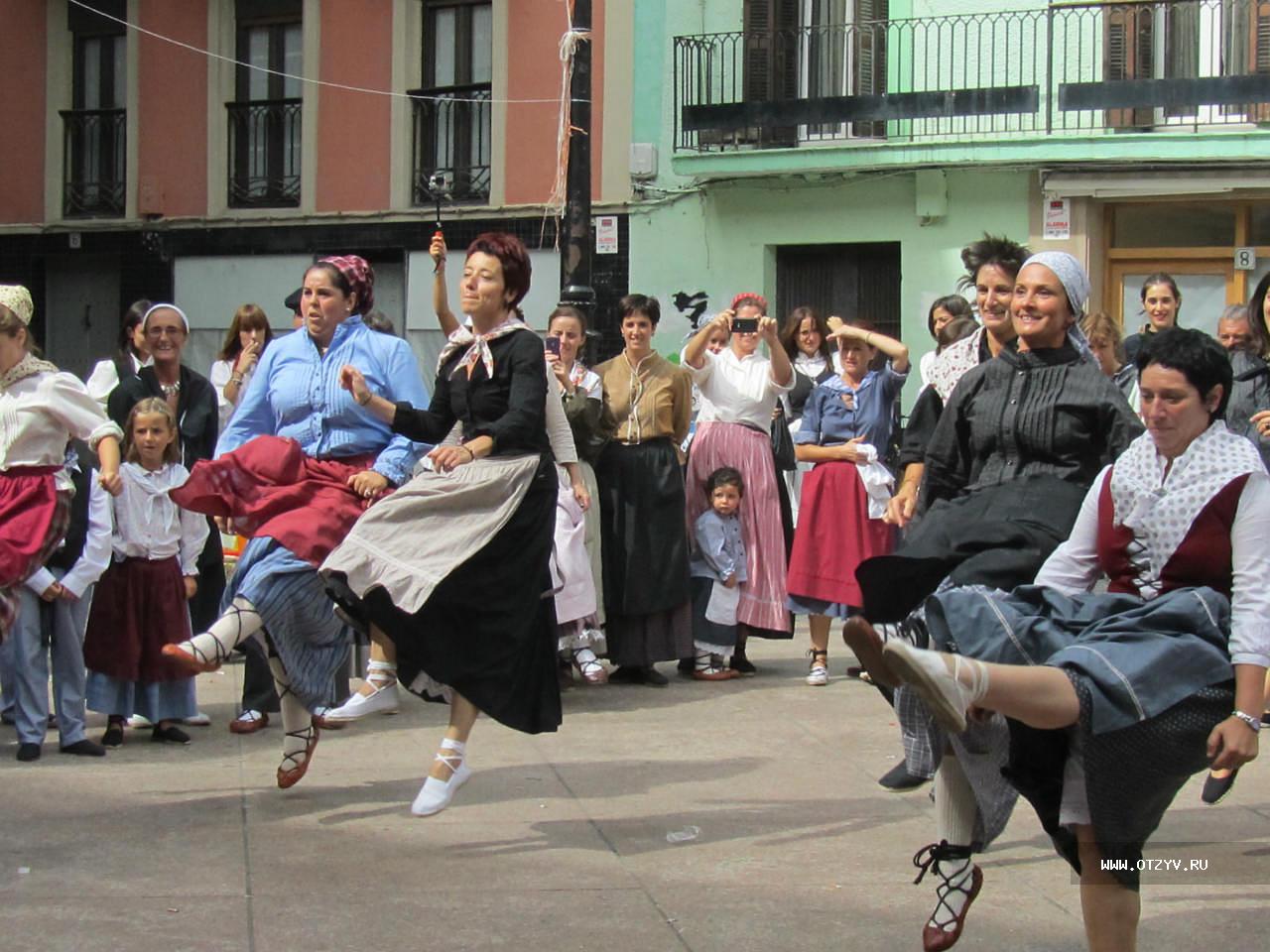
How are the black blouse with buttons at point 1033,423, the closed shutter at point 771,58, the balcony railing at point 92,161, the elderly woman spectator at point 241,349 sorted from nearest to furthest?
the black blouse with buttons at point 1033,423, the elderly woman spectator at point 241,349, the closed shutter at point 771,58, the balcony railing at point 92,161

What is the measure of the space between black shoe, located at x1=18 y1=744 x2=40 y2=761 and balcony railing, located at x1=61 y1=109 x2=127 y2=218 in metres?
17.8

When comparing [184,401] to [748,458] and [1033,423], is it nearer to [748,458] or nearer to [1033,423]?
[748,458]

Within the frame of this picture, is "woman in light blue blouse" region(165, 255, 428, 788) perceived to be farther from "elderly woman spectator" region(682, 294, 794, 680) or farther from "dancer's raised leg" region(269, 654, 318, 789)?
"elderly woman spectator" region(682, 294, 794, 680)

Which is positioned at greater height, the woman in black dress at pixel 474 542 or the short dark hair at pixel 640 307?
the short dark hair at pixel 640 307

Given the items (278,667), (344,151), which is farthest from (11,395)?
(344,151)

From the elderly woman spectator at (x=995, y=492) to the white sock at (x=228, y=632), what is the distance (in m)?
2.31

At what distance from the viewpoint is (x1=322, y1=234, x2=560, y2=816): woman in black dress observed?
6066 mm

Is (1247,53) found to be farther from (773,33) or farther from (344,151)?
(344,151)

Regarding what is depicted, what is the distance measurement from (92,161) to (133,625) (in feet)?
58.5

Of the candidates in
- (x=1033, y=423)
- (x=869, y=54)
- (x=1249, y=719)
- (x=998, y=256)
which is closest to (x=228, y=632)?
(x=1033, y=423)

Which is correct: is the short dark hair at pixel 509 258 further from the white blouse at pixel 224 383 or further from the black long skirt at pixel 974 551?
the white blouse at pixel 224 383

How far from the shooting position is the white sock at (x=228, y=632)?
604 cm

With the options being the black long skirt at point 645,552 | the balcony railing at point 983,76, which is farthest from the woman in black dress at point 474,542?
the balcony railing at point 983,76

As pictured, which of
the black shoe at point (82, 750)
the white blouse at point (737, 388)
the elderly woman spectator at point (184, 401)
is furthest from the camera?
the white blouse at point (737, 388)
